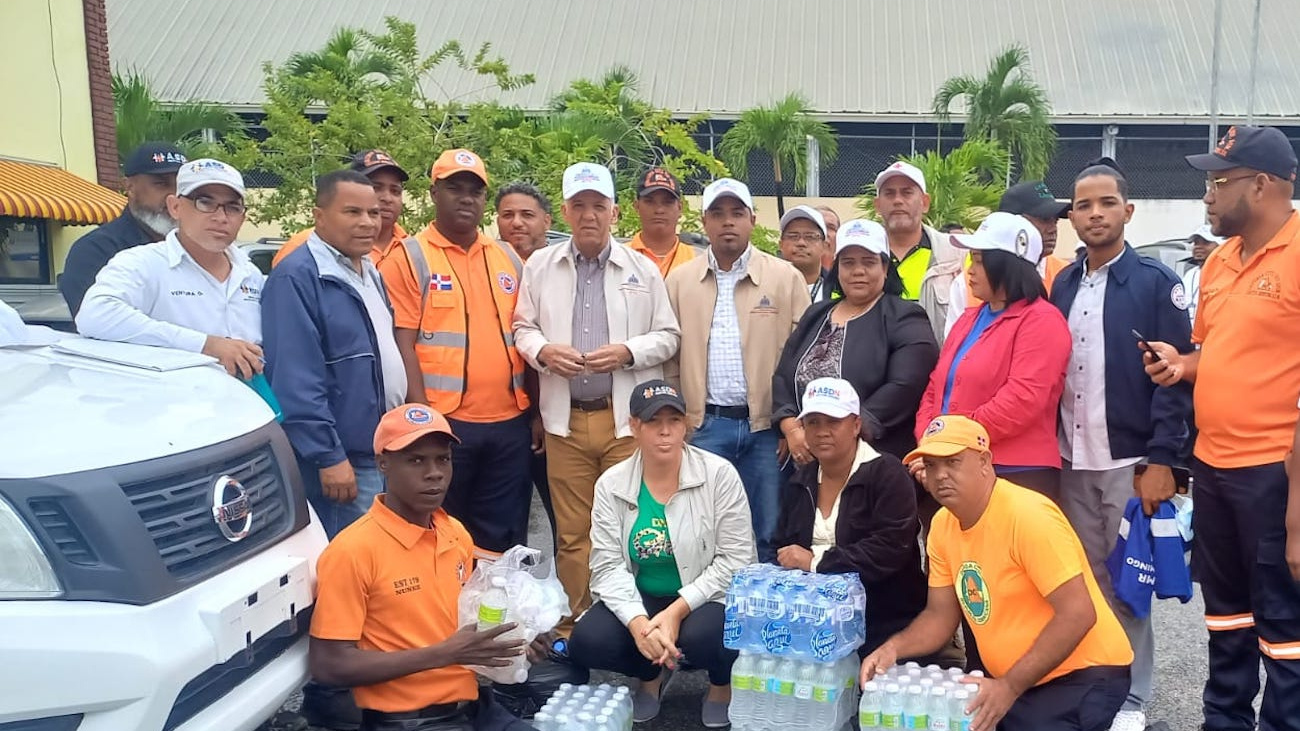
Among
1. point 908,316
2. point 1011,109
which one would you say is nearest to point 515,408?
point 908,316

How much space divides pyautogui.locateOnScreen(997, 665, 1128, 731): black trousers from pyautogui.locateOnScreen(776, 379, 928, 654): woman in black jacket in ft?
2.35

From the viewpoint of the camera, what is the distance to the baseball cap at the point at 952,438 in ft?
11.2

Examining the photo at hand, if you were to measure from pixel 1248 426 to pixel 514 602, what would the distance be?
2735 mm

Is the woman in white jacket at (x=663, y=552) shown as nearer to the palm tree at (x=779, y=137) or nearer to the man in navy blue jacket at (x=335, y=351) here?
the man in navy blue jacket at (x=335, y=351)

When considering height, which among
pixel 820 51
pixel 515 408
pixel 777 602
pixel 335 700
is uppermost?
pixel 820 51

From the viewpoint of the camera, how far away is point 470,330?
4766 mm

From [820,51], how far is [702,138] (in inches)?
205

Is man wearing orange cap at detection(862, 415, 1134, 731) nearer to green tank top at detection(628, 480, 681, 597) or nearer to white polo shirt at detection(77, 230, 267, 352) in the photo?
green tank top at detection(628, 480, 681, 597)

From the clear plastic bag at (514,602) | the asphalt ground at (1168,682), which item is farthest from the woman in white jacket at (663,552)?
the clear plastic bag at (514,602)

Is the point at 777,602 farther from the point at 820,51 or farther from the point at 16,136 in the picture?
the point at 820,51

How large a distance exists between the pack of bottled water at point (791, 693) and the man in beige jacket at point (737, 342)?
0.96 m

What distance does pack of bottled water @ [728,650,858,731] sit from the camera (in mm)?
3812

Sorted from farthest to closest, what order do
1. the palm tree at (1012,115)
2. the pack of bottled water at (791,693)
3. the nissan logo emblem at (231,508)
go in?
1. the palm tree at (1012,115)
2. the pack of bottled water at (791,693)
3. the nissan logo emblem at (231,508)

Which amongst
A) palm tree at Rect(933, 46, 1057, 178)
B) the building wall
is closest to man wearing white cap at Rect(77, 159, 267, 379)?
the building wall
